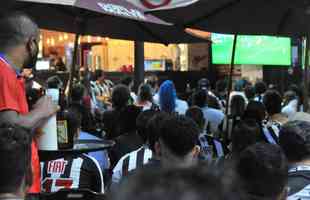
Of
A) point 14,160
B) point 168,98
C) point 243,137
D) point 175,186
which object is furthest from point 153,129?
point 168,98

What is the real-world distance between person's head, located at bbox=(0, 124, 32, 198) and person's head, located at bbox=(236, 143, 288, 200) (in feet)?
2.82

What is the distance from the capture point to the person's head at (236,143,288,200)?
7.80ft

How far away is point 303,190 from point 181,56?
44.6 ft

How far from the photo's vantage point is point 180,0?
501cm

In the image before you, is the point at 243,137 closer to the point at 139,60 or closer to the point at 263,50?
the point at 139,60

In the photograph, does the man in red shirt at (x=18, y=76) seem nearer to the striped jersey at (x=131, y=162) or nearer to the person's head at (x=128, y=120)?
the striped jersey at (x=131, y=162)

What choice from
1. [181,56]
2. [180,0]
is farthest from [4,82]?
[181,56]

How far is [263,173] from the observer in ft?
8.03

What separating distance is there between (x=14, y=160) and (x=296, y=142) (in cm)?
183

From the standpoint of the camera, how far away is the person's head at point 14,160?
2.18 m

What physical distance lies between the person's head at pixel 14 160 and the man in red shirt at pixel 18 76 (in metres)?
0.47

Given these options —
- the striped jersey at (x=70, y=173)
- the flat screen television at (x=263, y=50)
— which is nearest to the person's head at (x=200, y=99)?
the striped jersey at (x=70, y=173)

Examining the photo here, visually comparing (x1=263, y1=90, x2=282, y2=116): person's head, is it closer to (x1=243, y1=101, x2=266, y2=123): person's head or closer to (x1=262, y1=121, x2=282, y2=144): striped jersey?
(x1=243, y1=101, x2=266, y2=123): person's head

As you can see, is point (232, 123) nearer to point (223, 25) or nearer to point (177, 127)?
point (223, 25)
